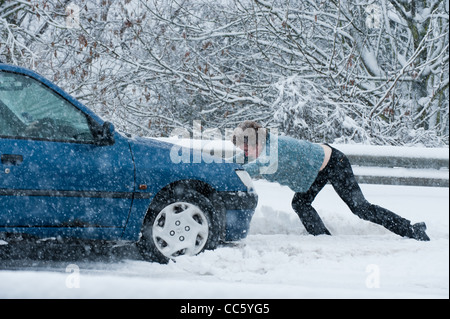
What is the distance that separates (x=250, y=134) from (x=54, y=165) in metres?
1.88

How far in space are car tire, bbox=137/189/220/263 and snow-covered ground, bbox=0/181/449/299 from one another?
10 cm

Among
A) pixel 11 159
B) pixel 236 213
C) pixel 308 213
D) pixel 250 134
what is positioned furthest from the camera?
pixel 308 213

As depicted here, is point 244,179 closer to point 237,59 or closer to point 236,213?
point 236,213

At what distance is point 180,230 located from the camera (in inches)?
189

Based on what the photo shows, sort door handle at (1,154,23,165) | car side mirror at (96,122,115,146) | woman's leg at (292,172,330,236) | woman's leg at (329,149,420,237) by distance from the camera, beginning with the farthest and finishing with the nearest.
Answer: woman's leg at (292,172,330,236) < woman's leg at (329,149,420,237) < car side mirror at (96,122,115,146) < door handle at (1,154,23,165)

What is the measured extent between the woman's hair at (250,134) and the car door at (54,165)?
1.27m

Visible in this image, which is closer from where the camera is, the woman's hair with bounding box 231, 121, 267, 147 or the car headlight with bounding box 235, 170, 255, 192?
the car headlight with bounding box 235, 170, 255, 192

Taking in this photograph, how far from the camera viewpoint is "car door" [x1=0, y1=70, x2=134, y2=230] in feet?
13.8

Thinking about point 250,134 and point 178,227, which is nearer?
point 178,227

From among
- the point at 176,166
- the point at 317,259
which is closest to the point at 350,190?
the point at 317,259

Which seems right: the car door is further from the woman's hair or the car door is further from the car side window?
the woman's hair

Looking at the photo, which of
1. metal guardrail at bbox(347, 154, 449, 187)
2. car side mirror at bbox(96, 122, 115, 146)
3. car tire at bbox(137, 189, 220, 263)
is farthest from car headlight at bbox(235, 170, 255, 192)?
metal guardrail at bbox(347, 154, 449, 187)

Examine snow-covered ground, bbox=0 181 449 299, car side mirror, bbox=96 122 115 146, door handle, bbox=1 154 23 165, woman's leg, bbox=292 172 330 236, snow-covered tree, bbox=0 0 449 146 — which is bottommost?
snow-covered ground, bbox=0 181 449 299
